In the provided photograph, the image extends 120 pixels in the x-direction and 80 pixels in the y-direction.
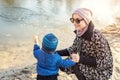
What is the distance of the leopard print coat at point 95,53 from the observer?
3.55m

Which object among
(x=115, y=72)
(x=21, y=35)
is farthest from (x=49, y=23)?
(x=115, y=72)

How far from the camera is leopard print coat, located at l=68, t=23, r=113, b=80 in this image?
11.6 ft

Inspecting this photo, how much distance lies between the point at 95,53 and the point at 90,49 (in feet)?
0.26

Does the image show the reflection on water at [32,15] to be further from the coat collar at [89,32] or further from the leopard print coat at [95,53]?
the coat collar at [89,32]

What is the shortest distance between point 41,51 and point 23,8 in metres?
8.84

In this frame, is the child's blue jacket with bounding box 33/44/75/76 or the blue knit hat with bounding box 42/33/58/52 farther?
the child's blue jacket with bounding box 33/44/75/76

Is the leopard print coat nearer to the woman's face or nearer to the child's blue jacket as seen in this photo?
the woman's face

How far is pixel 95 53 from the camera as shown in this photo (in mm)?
3580

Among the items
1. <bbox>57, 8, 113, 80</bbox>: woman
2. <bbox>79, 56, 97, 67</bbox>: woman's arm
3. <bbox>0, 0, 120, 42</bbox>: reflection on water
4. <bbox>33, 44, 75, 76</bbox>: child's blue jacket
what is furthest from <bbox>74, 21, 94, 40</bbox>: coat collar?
<bbox>0, 0, 120, 42</bbox>: reflection on water

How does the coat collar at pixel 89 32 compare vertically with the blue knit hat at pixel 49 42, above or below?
above

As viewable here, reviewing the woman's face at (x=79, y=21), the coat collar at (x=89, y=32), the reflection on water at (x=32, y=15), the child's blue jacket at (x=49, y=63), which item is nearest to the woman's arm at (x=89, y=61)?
the child's blue jacket at (x=49, y=63)

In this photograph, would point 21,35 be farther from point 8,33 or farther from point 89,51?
point 89,51

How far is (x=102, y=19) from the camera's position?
12.7 metres

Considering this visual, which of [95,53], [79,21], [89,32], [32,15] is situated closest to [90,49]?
[95,53]
